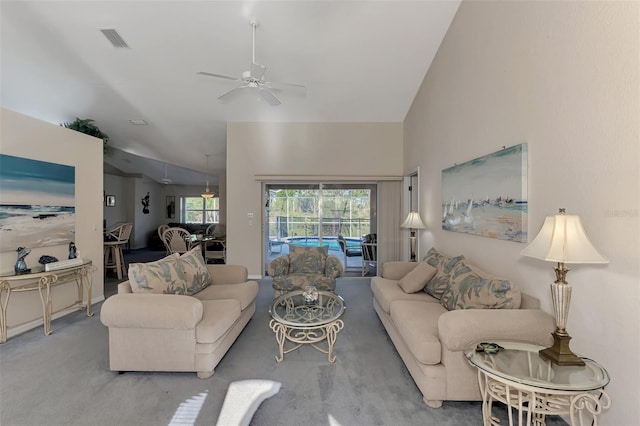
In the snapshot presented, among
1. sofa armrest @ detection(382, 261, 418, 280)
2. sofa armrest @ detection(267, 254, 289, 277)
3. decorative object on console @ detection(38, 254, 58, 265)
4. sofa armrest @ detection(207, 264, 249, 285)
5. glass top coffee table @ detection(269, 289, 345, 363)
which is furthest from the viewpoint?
sofa armrest @ detection(267, 254, 289, 277)

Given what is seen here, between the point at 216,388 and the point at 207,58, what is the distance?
398cm

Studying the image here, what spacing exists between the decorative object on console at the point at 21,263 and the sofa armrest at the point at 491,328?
4127mm

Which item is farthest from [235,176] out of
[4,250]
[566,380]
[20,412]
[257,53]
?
[566,380]

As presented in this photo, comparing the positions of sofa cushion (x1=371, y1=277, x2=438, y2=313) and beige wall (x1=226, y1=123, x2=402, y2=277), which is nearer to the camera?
sofa cushion (x1=371, y1=277, x2=438, y2=313)

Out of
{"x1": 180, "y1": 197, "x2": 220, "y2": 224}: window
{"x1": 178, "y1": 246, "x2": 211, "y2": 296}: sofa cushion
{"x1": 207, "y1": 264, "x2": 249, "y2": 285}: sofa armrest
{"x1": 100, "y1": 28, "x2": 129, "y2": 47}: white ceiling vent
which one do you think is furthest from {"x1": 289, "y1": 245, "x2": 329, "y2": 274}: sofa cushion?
{"x1": 180, "y1": 197, "x2": 220, "y2": 224}: window

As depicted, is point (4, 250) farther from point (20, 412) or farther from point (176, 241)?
point (176, 241)

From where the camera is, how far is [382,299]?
3.13 metres

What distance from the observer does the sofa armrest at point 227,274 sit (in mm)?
3576

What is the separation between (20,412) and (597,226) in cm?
395

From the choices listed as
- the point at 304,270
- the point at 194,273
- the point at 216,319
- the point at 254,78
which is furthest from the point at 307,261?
the point at 254,78

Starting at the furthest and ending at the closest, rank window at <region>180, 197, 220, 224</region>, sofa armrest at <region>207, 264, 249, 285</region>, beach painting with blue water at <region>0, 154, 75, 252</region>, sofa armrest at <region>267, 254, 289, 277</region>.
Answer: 1. window at <region>180, 197, 220, 224</region>
2. sofa armrest at <region>267, 254, 289, 277</region>
3. sofa armrest at <region>207, 264, 249, 285</region>
4. beach painting with blue water at <region>0, 154, 75, 252</region>

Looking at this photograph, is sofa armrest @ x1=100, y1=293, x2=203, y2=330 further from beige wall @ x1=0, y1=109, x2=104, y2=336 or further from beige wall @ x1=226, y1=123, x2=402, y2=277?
beige wall @ x1=226, y1=123, x2=402, y2=277

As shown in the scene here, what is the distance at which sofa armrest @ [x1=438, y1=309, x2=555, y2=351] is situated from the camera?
74.5 inches

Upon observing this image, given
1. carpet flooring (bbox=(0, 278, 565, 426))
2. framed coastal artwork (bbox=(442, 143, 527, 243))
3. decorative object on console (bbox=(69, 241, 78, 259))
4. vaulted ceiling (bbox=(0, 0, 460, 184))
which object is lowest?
carpet flooring (bbox=(0, 278, 565, 426))
